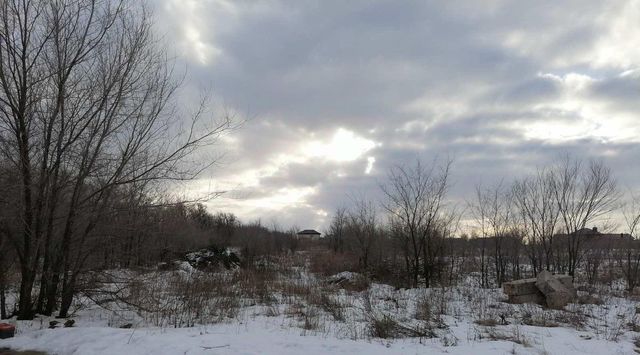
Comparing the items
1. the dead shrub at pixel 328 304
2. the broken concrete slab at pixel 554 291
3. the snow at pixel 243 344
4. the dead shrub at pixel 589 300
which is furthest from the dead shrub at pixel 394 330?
the dead shrub at pixel 589 300

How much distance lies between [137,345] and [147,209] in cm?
443

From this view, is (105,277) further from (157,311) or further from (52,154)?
(52,154)

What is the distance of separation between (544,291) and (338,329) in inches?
317

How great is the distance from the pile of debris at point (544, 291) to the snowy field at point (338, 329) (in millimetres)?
408

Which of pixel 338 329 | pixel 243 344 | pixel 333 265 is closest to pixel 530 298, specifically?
pixel 338 329

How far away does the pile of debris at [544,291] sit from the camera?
13898mm

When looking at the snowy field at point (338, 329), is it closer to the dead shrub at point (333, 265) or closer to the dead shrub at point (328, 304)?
the dead shrub at point (328, 304)

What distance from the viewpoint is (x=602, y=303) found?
1442 centimetres

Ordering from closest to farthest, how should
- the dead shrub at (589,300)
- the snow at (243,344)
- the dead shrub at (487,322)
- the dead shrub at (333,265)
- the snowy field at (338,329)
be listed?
the snow at (243,344) → the snowy field at (338,329) → the dead shrub at (487,322) → the dead shrub at (589,300) → the dead shrub at (333,265)

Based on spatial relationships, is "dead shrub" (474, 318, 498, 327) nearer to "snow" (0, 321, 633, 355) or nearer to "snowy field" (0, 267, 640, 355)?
"snowy field" (0, 267, 640, 355)

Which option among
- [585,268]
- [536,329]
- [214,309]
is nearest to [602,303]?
[536,329]

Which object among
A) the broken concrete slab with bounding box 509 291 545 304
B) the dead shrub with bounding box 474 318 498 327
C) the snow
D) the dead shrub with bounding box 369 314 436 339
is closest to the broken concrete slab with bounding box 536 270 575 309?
the broken concrete slab with bounding box 509 291 545 304

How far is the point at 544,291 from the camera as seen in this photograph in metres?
14.3

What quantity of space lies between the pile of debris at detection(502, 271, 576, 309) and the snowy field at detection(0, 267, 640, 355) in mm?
408
